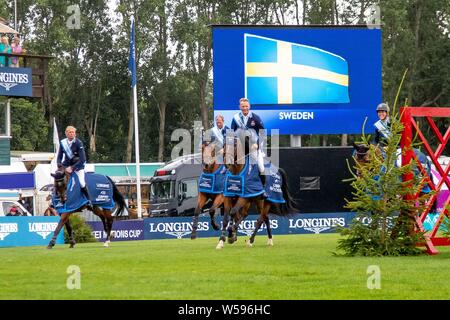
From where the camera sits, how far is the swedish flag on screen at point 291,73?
35.5 meters

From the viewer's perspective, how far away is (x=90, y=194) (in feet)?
76.5

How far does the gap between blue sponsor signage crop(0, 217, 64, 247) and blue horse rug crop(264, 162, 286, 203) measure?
30.1 ft

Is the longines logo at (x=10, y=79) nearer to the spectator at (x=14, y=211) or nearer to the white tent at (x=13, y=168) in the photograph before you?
the white tent at (x=13, y=168)

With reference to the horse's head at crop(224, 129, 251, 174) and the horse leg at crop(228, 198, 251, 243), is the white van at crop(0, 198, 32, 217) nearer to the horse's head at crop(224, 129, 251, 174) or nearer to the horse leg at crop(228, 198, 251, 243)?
the horse leg at crop(228, 198, 251, 243)

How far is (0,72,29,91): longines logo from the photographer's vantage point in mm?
49281

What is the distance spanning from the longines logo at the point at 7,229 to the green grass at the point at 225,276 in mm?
11104

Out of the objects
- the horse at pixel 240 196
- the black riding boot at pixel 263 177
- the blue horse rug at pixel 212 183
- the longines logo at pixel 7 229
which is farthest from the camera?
the longines logo at pixel 7 229

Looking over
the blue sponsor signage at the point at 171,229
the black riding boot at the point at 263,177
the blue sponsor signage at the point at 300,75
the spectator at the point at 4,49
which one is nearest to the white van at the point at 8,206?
the blue sponsor signage at the point at 171,229

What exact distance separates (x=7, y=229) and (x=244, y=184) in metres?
11.2

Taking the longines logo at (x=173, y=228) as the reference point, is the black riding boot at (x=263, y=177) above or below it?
above

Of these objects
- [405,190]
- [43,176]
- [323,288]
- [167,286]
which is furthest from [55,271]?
[43,176]
